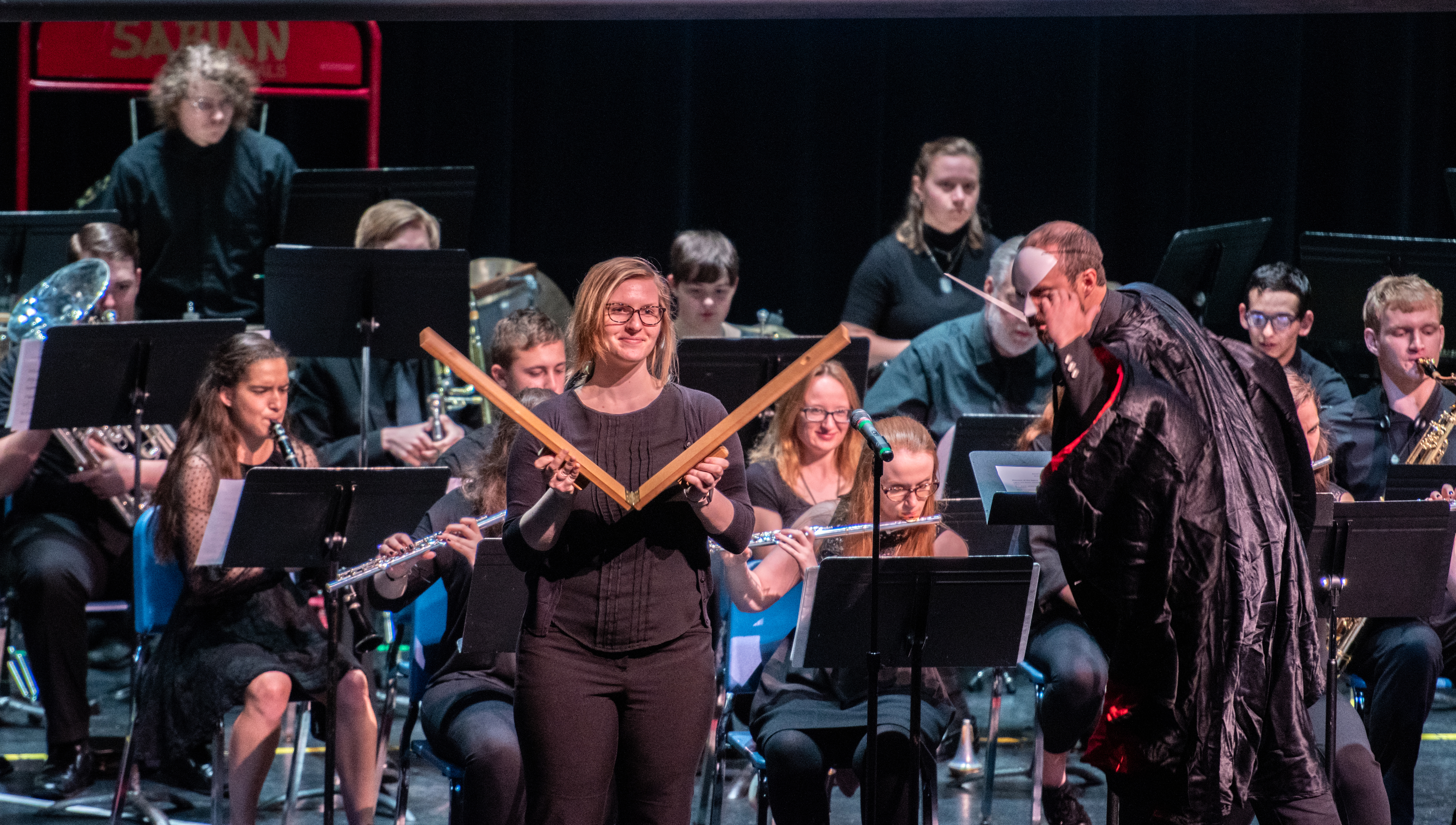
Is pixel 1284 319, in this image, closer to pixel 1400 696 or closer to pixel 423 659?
pixel 1400 696

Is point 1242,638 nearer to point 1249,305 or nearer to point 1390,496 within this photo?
point 1390,496

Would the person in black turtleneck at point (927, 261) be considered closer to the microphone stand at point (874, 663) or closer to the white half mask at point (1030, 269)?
the microphone stand at point (874, 663)

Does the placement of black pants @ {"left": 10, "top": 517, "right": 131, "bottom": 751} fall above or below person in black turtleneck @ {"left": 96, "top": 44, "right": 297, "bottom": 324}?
below

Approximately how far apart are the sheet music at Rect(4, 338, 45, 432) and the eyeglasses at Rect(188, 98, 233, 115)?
1.97 meters

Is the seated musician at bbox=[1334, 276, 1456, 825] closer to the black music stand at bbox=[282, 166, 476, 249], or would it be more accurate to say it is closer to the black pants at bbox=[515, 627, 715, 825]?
the black pants at bbox=[515, 627, 715, 825]

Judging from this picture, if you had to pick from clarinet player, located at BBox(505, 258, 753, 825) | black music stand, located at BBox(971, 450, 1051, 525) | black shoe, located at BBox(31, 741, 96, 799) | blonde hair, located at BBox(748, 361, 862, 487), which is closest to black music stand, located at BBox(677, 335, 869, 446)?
blonde hair, located at BBox(748, 361, 862, 487)

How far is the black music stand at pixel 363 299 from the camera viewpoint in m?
4.79

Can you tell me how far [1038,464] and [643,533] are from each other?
919 mm

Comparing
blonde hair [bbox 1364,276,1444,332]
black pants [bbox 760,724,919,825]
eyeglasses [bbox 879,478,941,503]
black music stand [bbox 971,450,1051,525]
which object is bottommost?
black pants [bbox 760,724,919,825]

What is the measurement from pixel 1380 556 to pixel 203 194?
174 inches

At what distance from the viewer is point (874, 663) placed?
336cm

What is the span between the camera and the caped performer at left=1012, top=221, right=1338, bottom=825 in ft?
8.66

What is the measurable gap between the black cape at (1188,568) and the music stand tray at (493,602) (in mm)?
1298

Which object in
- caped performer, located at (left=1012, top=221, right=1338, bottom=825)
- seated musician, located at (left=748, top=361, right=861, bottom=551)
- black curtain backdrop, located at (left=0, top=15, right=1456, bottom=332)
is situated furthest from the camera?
black curtain backdrop, located at (left=0, top=15, right=1456, bottom=332)
